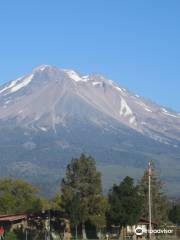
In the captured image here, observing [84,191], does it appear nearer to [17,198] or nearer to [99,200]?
[99,200]

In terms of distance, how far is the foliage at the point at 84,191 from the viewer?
99.9 m

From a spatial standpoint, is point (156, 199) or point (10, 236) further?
point (156, 199)

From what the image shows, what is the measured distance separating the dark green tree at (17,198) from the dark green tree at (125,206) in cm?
2663

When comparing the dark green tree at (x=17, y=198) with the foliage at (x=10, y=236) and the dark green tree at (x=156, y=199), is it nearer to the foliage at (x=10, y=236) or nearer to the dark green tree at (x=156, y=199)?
the dark green tree at (x=156, y=199)

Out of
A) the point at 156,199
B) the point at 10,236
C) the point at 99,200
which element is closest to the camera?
the point at 10,236

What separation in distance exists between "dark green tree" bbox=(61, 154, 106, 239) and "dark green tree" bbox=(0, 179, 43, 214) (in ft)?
62.6

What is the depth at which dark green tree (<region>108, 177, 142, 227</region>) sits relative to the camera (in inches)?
3797

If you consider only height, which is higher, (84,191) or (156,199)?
(84,191)

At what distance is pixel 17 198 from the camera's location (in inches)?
5571

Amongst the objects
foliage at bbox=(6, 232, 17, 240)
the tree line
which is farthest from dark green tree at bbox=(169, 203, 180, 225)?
foliage at bbox=(6, 232, 17, 240)

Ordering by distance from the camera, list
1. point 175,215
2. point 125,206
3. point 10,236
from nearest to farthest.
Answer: point 10,236 → point 125,206 → point 175,215

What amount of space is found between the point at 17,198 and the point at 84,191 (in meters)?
38.8

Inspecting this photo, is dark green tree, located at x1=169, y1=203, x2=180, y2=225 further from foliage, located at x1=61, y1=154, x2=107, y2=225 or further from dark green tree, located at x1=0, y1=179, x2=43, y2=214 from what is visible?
foliage, located at x1=61, y1=154, x2=107, y2=225

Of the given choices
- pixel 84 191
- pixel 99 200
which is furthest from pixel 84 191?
pixel 99 200
